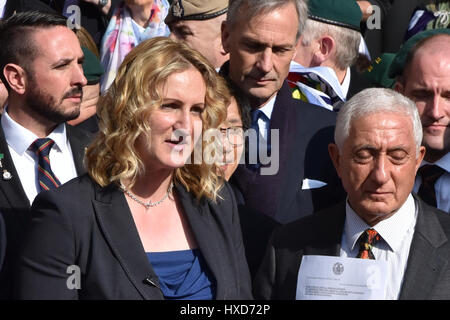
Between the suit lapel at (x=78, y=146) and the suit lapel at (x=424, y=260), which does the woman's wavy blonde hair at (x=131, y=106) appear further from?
the suit lapel at (x=424, y=260)

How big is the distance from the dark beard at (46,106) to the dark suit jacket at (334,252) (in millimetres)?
1401

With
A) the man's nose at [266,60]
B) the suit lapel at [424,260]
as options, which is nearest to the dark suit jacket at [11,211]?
the man's nose at [266,60]

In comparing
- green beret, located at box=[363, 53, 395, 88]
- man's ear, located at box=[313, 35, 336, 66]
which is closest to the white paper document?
green beret, located at box=[363, 53, 395, 88]

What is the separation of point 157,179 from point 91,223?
16.0 inches

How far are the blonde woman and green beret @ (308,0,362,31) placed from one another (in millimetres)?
1837

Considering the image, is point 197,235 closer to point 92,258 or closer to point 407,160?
point 92,258

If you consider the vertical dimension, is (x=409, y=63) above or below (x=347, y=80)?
above

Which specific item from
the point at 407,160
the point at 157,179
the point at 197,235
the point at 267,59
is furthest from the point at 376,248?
the point at 267,59

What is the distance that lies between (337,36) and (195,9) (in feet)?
3.08

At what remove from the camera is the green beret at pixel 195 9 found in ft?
17.2

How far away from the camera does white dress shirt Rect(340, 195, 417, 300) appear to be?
3.42 m

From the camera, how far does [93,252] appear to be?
10.8ft

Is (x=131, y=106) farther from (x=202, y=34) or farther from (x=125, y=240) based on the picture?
(x=202, y=34)

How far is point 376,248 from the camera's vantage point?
3.47 metres
